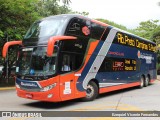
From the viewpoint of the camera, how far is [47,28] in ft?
40.6

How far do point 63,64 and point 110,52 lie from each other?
4460 mm

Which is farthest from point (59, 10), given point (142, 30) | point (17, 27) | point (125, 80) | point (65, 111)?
point (142, 30)

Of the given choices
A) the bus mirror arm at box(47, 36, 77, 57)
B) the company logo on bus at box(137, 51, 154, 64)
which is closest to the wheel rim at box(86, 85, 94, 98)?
the bus mirror arm at box(47, 36, 77, 57)

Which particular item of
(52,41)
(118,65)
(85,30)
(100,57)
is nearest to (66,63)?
(52,41)

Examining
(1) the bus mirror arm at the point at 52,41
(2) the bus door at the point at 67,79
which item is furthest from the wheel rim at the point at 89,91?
(1) the bus mirror arm at the point at 52,41

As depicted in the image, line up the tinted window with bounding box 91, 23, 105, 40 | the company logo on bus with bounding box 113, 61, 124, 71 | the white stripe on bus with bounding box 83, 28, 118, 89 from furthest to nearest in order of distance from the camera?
1. the company logo on bus with bounding box 113, 61, 124, 71
2. the tinted window with bounding box 91, 23, 105, 40
3. the white stripe on bus with bounding box 83, 28, 118, 89

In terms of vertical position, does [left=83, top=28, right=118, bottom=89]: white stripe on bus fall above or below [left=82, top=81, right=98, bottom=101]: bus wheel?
above

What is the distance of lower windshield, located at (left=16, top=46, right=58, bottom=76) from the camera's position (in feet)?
37.1

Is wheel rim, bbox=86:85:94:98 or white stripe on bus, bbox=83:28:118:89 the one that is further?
wheel rim, bbox=86:85:94:98

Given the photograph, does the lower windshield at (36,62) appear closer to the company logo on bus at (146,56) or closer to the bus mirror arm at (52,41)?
the bus mirror arm at (52,41)

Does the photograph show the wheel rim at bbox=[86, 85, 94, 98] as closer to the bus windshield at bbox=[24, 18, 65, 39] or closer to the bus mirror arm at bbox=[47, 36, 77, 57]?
the bus mirror arm at bbox=[47, 36, 77, 57]

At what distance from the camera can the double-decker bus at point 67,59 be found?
11.3 metres

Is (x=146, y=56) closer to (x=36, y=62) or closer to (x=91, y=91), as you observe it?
(x=91, y=91)

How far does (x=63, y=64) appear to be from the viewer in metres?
11.6
